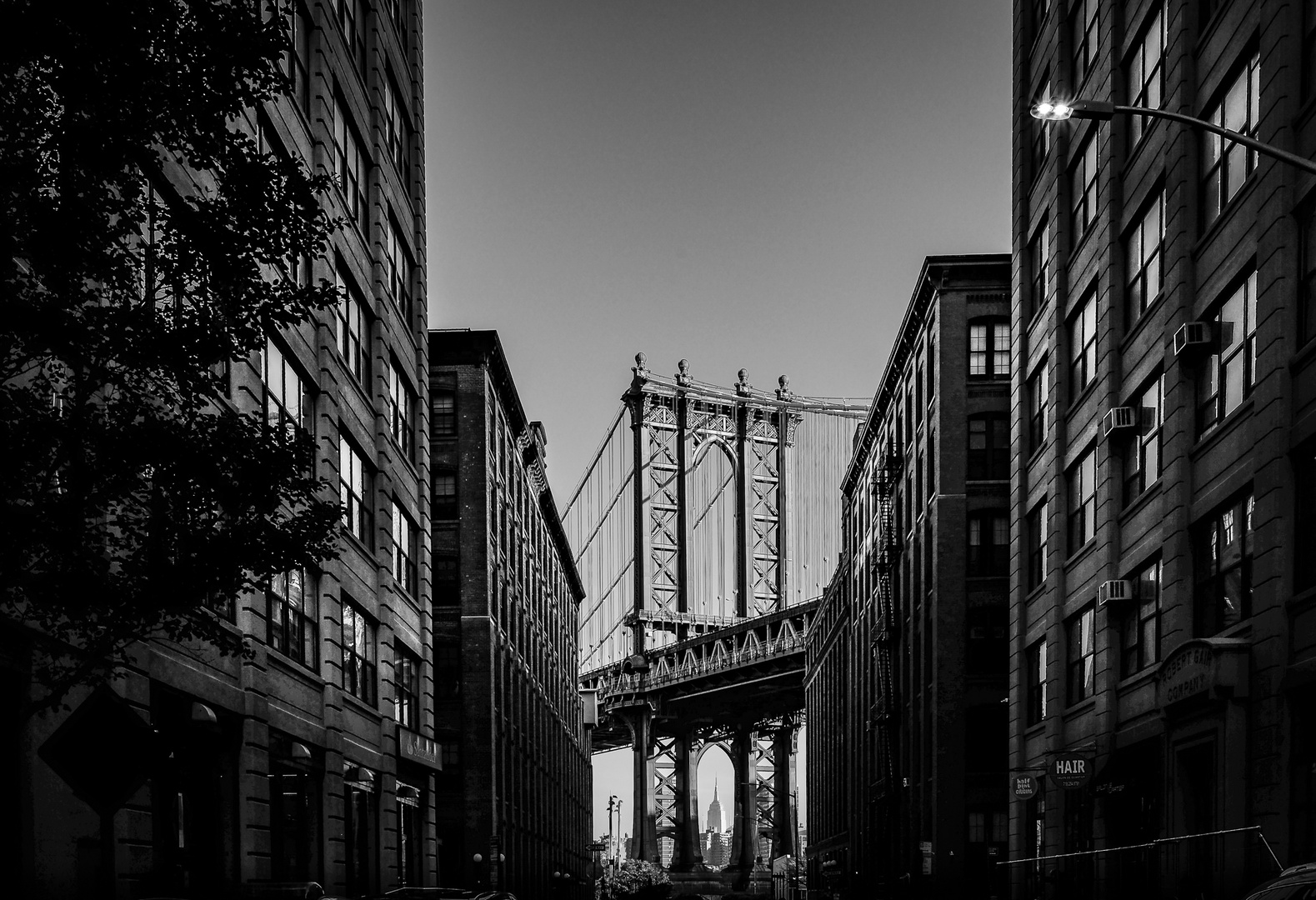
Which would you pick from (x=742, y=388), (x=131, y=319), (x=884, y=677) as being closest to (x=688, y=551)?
(x=742, y=388)

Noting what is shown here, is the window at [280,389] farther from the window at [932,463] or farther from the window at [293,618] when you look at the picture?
the window at [932,463]

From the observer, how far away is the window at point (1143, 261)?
30.6 meters

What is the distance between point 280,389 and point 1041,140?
2132cm

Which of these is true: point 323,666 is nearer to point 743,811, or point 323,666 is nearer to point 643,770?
point 643,770

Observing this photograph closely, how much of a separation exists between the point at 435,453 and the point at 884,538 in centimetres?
1952

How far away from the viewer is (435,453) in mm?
61969

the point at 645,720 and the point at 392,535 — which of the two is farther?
the point at 645,720

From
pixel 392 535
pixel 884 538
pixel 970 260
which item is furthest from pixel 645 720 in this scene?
pixel 392 535

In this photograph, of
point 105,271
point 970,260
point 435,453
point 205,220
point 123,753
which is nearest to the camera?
point 123,753

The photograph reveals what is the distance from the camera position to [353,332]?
38.2m

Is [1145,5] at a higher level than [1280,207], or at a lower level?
higher

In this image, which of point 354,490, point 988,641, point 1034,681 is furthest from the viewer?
point 988,641

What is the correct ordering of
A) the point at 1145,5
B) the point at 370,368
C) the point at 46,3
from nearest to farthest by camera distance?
the point at 46,3
the point at 1145,5
the point at 370,368

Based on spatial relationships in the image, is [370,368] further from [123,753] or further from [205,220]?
[123,753]
